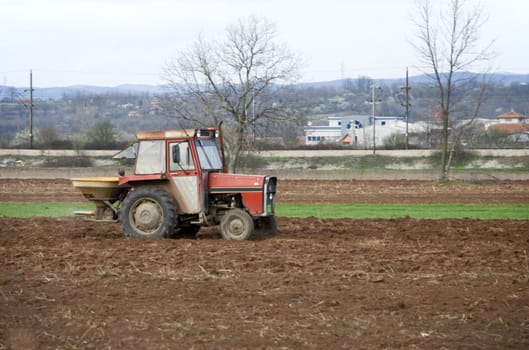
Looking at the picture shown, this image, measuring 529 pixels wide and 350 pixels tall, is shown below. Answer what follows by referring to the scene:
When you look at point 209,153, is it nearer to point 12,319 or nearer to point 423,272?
point 423,272

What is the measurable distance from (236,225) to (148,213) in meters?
1.94

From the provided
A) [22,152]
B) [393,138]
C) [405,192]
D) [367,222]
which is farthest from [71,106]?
[367,222]

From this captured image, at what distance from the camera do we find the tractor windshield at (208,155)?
18656 mm

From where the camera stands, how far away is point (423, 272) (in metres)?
14.2

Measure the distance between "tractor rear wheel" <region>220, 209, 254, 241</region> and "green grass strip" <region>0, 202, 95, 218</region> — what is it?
8.97m

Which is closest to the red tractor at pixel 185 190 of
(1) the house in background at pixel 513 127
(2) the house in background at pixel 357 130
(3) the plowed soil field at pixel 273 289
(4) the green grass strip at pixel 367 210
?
(3) the plowed soil field at pixel 273 289

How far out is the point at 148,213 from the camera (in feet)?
61.6

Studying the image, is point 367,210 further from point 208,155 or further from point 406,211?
point 208,155

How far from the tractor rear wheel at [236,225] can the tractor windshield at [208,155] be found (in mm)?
1105

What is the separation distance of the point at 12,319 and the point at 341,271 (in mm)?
5624

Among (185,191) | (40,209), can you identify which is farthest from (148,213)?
(40,209)

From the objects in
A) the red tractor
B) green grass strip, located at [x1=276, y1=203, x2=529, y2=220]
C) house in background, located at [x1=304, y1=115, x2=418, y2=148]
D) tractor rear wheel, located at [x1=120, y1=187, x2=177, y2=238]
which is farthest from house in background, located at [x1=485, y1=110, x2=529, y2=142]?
tractor rear wheel, located at [x1=120, y1=187, x2=177, y2=238]

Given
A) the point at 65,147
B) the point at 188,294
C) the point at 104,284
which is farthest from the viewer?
the point at 65,147

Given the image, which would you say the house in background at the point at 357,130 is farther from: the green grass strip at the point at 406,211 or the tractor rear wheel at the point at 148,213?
the tractor rear wheel at the point at 148,213
